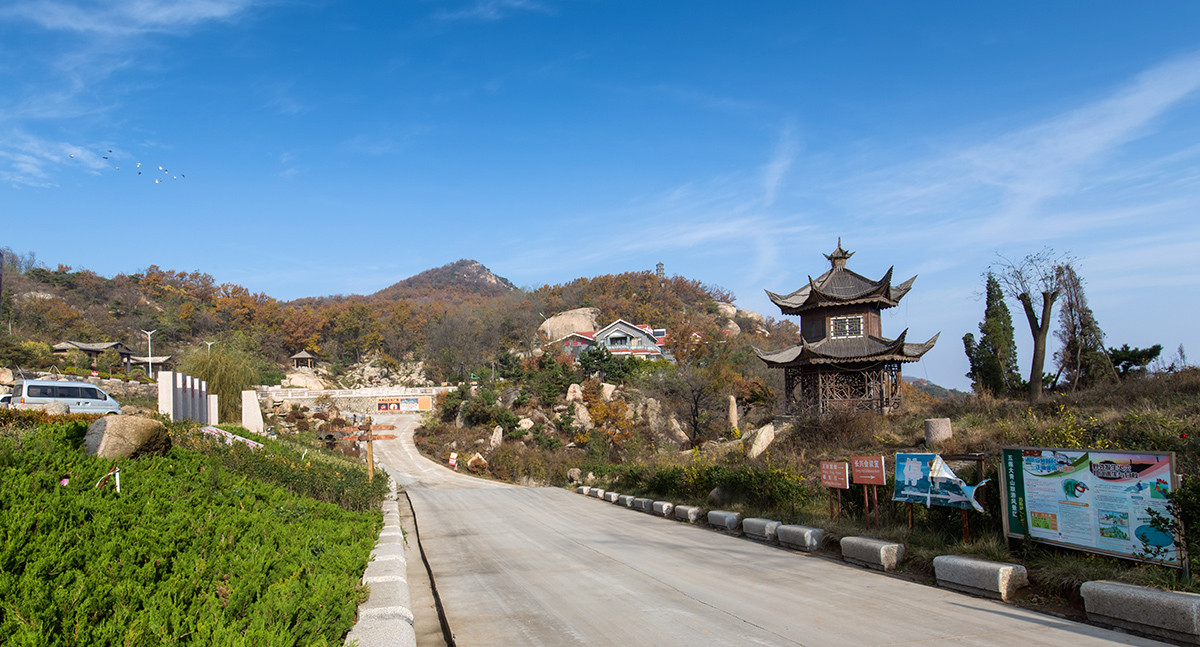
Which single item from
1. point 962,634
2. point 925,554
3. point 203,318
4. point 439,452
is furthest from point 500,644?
point 203,318

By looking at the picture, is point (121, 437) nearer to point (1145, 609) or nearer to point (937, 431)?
point (1145, 609)

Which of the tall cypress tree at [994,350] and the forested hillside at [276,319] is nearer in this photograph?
the tall cypress tree at [994,350]

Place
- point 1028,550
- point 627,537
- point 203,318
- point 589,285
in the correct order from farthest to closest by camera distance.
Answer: point 589,285
point 203,318
point 627,537
point 1028,550

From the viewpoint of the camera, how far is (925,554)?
8953 millimetres

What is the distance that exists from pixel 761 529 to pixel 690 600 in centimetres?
484

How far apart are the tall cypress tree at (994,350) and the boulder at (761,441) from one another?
7309mm

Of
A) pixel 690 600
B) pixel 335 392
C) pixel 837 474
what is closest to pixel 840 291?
pixel 837 474

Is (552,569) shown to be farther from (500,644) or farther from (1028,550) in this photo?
(1028,550)

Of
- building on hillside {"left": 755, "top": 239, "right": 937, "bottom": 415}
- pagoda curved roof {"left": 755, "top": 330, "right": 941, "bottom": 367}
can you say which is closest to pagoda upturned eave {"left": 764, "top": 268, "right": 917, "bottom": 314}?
building on hillside {"left": 755, "top": 239, "right": 937, "bottom": 415}

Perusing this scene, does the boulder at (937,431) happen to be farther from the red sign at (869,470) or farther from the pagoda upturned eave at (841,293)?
the pagoda upturned eave at (841,293)

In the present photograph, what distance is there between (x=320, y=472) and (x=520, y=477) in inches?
927

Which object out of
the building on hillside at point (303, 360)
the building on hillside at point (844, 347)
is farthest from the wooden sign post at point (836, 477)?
the building on hillside at point (303, 360)

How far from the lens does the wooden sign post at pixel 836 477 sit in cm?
1138

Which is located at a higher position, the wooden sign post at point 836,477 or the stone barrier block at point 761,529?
the wooden sign post at point 836,477
